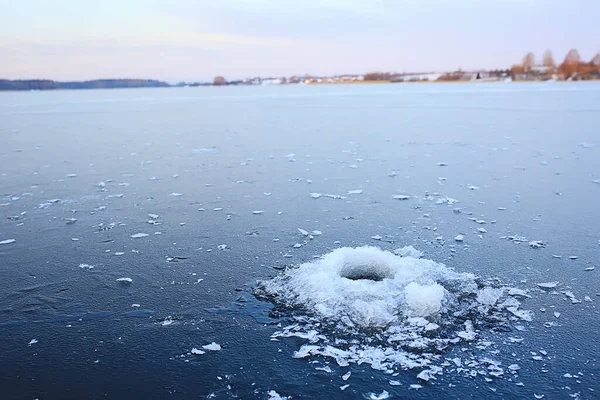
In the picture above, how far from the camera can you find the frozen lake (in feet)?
12.4

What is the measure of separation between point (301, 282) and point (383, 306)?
0.98 meters

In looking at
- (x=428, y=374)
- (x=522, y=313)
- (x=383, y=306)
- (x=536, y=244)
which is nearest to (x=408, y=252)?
(x=383, y=306)

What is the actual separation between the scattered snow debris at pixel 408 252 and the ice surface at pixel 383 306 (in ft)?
0.97

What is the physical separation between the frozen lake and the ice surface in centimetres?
2

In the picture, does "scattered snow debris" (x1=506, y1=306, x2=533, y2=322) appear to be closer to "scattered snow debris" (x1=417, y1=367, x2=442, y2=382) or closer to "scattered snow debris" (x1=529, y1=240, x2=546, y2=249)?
"scattered snow debris" (x1=417, y1=367, x2=442, y2=382)

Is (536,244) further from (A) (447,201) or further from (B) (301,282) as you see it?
(B) (301,282)

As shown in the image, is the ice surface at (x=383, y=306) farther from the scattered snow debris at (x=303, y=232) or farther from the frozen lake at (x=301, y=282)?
the scattered snow debris at (x=303, y=232)

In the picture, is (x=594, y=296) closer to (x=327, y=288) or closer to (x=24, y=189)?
(x=327, y=288)

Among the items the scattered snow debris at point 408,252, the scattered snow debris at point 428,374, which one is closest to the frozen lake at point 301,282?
the scattered snow debris at point 428,374

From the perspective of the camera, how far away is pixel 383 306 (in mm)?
4637

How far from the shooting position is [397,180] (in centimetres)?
1011

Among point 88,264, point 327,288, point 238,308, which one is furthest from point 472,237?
point 88,264

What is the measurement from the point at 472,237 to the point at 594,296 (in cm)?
190

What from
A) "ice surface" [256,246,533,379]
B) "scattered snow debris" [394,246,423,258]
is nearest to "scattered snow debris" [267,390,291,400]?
"ice surface" [256,246,533,379]
